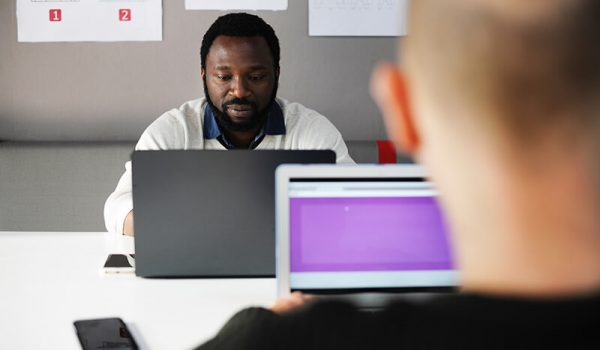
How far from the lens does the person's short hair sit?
0.40 meters

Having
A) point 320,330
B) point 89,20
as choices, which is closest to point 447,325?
point 320,330

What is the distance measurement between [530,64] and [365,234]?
0.82 metres

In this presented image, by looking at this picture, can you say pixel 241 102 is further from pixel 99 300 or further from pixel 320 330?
pixel 320 330

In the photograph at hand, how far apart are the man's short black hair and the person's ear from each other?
5.81 ft

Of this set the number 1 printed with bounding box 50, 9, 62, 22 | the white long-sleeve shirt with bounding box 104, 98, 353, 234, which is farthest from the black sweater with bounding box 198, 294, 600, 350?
the number 1 printed with bounding box 50, 9, 62, 22

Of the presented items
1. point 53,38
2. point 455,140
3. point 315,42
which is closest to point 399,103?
point 455,140

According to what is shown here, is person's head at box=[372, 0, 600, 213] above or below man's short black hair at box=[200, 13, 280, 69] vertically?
below

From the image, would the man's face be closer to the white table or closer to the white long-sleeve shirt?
the white long-sleeve shirt

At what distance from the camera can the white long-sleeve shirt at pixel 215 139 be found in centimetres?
221

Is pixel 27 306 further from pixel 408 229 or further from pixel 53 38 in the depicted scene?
pixel 53 38

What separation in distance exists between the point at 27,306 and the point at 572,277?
1146 mm

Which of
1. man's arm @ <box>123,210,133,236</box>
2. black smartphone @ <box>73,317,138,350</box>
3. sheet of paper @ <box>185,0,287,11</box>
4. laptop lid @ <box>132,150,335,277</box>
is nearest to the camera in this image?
black smartphone @ <box>73,317,138,350</box>

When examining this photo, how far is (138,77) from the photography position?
265cm

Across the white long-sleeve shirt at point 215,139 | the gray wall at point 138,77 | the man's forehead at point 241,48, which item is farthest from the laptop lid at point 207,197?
the gray wall at point 138,77
